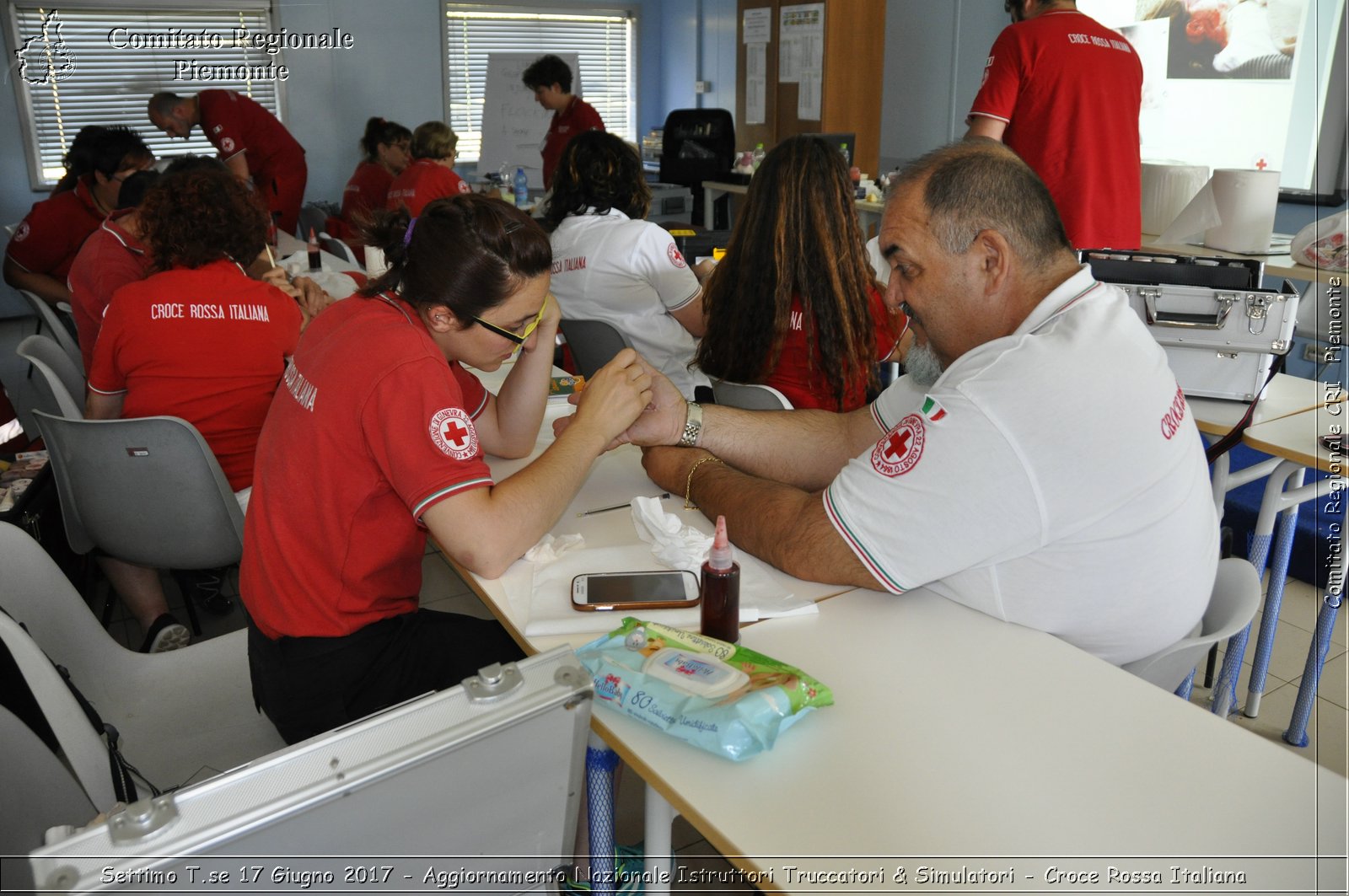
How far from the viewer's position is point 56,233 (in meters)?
4.52

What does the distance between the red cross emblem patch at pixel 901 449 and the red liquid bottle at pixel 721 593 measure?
0.83ft

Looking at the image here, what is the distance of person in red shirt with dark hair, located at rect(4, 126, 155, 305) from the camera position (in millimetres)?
4504

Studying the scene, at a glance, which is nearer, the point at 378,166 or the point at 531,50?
the point at 378,166

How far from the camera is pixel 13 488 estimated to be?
2518 millimetres

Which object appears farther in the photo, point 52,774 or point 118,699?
point 118,699

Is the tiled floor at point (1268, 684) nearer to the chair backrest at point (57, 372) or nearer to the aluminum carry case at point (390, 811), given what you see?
the chair backrest at point (57, 372)

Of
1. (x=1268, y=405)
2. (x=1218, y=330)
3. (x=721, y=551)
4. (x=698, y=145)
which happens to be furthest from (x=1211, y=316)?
(x=698, y=145)

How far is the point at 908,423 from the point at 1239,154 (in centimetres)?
480

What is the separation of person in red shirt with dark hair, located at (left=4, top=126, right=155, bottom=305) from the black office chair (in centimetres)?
401

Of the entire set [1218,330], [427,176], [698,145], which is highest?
[698,145]

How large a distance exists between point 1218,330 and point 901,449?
58.2 inches

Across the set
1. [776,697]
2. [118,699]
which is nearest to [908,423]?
[776,697]

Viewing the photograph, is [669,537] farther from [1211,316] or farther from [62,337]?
[62,337]

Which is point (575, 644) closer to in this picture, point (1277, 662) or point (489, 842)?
point (489, 842)
